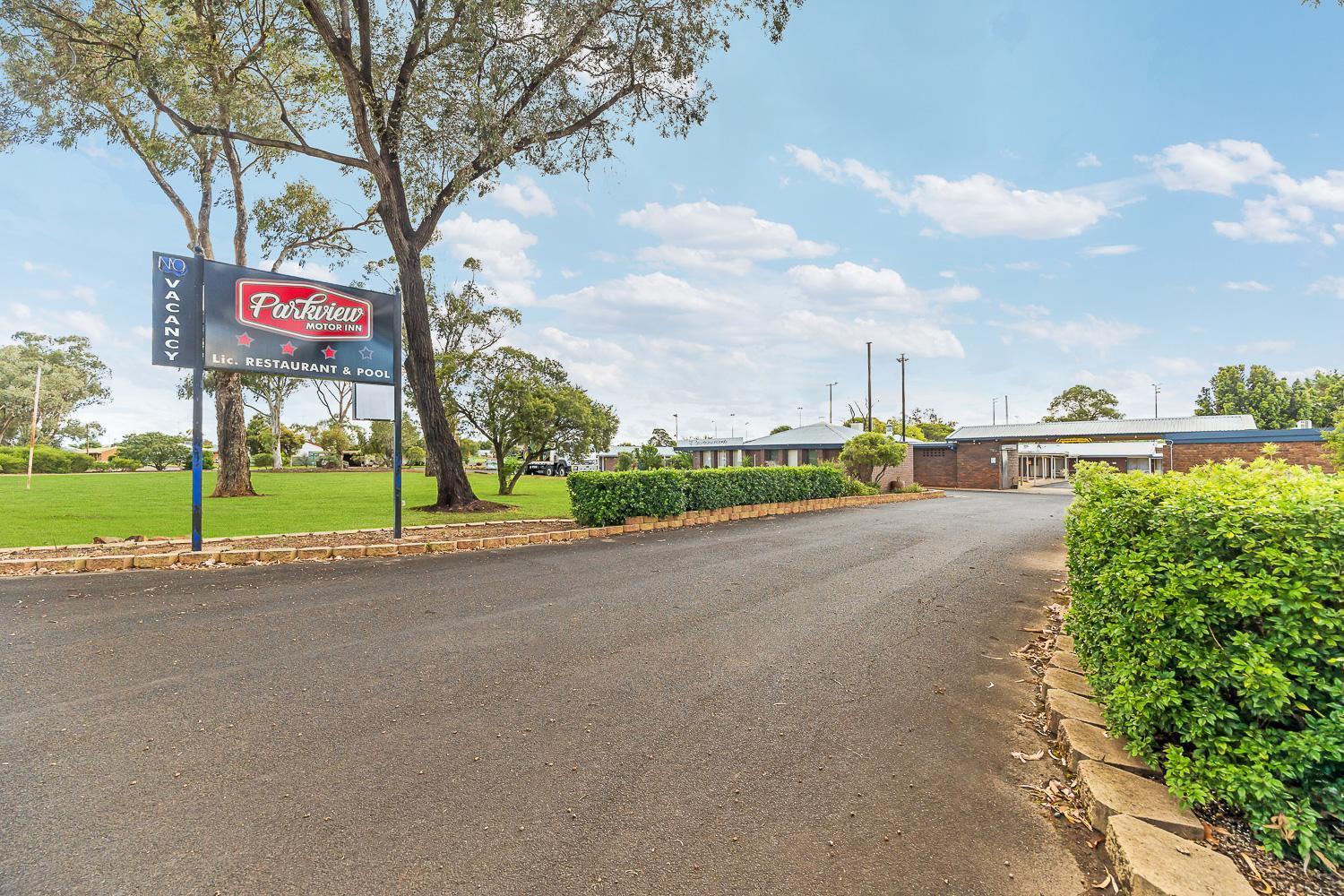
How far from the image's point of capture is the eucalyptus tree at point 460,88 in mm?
11562

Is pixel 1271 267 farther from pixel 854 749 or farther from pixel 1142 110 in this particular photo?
pixel 854 749

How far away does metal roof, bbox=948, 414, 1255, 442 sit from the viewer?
3594 centimetres

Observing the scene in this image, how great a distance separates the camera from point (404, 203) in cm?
1284

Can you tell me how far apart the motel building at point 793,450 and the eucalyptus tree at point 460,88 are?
1790cm

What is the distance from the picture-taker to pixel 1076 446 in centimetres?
3894

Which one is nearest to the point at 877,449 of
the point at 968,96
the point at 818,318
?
the point at 968,96

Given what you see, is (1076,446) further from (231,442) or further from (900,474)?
(231,442)

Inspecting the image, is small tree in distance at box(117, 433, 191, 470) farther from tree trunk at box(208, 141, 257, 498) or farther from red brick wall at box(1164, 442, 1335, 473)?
red brick wall at box(1164, 442, 1335, 473)

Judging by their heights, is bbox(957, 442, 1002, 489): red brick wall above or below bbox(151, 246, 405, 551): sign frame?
below

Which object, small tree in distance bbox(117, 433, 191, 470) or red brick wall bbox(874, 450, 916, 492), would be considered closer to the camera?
red brick wall bbox(874, 450, 916, 492)

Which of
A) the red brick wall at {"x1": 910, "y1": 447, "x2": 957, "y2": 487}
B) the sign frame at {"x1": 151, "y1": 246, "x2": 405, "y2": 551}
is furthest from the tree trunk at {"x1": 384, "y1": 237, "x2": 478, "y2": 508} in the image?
the red brick wall at {"x1": 910, "y1": 447, "x2": 957, "y2": 487}

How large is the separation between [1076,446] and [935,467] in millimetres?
11968

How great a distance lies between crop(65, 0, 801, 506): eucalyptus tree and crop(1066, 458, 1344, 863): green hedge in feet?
40.8

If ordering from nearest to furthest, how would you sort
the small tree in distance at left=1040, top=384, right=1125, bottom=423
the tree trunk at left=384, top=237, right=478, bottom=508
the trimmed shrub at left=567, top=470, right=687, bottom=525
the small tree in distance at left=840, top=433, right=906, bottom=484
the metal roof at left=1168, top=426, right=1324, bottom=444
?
1. the trimmed shrub at left=567, top=470, right=687, bottom=525
2. the tree trunk at left=384, top=237, right=478, bottom=508
3. the small tree in distance at left=840, top=433, right=906, bottom=484
4. the metal roof at left=1168, top=426, right=1324, bottom=444
5. the small tree in distance at left=1040, top=384, right=1125, bottom=423
